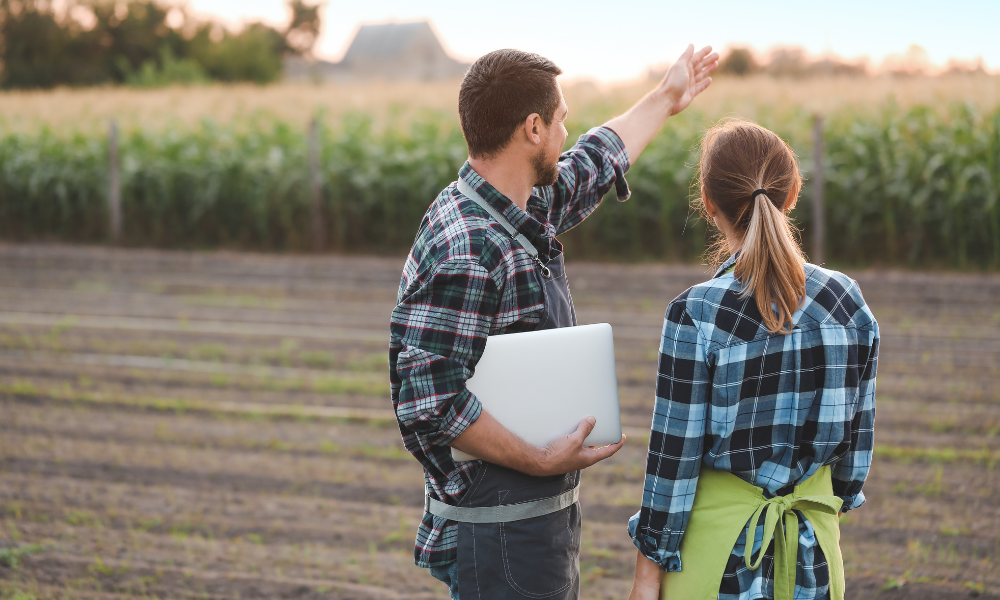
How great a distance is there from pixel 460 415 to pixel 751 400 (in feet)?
1.84

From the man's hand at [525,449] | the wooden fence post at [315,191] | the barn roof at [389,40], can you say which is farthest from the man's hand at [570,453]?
the barn roof at [389,40]

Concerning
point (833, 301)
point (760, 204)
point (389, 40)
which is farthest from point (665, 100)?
point (389, 40)

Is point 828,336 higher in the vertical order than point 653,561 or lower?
higher

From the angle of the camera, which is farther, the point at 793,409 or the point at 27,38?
the point at 27,38

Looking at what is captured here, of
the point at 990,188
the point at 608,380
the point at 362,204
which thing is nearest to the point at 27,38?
the point at 362,204

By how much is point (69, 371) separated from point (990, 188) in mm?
10070

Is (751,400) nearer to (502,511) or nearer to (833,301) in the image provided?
(833,301)

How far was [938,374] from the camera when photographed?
6.45 metres

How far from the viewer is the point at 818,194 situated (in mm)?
11477

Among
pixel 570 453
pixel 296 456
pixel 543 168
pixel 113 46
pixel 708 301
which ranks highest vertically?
pixel 113 46

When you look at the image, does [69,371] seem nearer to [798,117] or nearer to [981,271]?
[981,271]

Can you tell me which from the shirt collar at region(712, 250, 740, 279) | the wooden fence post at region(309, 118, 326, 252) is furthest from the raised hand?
the wooden fence post at region(309, 118, 326, 252)

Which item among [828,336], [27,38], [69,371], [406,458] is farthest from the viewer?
[27,38]

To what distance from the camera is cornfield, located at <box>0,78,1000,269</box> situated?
11266 millimetres
